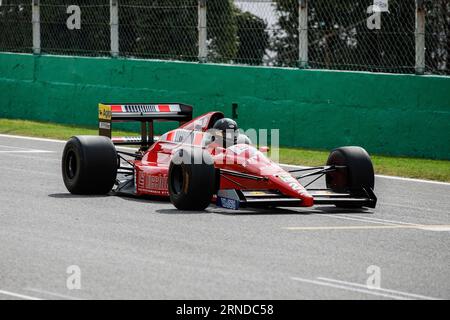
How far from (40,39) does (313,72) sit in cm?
779

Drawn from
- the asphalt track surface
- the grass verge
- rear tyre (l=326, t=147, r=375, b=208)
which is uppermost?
rear tyre (l=326, t=147, r=375, b=208)

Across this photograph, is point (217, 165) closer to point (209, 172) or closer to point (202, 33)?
point (209, 172)

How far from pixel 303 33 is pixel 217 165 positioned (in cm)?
740

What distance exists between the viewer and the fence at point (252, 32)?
19.1 meters

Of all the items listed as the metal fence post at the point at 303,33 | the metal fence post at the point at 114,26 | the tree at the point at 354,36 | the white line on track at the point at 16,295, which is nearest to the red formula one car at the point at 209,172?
the white line on track at the point at 16,295

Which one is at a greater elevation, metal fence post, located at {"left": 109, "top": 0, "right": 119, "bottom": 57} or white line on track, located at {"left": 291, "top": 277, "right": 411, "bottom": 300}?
metal fence post, located at {"left": 109, "top": 0, "right": 119, "bottom": 57}

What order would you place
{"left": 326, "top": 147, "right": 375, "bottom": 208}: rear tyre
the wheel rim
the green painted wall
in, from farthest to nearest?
the green painted wall → the wheel rim → {"left": 326, "top": 147, "right": 375, "bottom": 208}: rear tyre

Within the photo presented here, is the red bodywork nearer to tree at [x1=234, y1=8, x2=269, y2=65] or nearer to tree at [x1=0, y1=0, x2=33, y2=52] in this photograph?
tree at [x1=234, y1=8, x2=269, y2=65]

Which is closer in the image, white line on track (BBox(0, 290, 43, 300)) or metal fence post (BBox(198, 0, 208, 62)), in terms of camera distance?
white line on track (BBox(0, 290, 43, 300))

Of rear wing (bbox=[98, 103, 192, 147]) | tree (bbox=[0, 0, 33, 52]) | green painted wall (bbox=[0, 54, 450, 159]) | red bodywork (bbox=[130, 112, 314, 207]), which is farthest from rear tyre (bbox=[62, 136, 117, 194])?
tree (bbox=[0, 0, 33, 52])

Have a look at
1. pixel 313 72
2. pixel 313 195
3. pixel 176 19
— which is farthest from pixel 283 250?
pixel 176 19

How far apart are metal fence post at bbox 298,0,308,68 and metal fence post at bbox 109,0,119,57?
182 inches

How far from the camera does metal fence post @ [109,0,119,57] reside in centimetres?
2362

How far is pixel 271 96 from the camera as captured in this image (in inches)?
822
